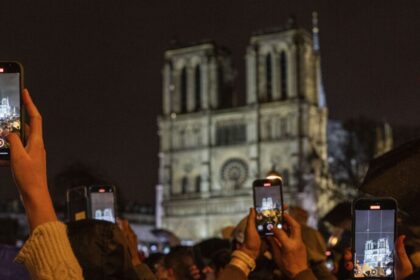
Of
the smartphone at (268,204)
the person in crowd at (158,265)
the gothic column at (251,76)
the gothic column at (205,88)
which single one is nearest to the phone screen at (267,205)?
the smartphone at (268,204)

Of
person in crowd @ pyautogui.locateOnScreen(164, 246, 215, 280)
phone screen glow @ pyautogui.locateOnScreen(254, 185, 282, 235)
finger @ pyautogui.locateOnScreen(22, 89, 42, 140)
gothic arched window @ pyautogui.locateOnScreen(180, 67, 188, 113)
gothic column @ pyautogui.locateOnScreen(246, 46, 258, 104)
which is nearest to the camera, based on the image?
finger @ pyautogui.locateOnScreen(22, 89, 42, 140)

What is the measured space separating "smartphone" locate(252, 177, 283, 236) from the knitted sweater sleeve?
1708 mm

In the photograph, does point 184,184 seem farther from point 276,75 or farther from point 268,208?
point 268,208

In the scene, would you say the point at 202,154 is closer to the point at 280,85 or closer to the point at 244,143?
the point at 244,143

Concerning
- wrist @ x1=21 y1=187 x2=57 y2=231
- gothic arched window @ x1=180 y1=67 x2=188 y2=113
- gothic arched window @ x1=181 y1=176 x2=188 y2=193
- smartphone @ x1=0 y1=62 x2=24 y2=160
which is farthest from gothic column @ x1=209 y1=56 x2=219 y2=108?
wrist @ x1=21 y1=187 x2=57 y2=231

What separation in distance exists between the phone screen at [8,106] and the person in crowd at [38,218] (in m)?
0.30

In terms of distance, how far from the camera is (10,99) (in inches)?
121

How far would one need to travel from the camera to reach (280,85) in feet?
210

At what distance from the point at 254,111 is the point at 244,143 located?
2.49 m

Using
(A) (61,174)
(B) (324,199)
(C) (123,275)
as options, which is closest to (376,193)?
(C) (123,275)

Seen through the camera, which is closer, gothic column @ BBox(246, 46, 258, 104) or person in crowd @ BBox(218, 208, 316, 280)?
person in crowd @ BBox(218, 208, 316, 280)

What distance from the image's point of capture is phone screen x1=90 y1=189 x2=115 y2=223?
531 centimetres

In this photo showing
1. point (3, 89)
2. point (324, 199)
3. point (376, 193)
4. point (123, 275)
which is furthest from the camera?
point (324, 199)

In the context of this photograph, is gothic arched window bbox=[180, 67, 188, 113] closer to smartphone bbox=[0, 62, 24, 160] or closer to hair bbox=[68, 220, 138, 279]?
smartphone bbox=[0, 62, 24, 160]
